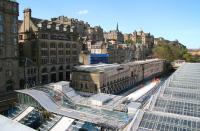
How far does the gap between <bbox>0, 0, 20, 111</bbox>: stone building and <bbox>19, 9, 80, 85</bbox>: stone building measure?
541cm

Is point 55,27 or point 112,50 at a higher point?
point 55,27

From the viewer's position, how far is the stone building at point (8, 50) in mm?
75338

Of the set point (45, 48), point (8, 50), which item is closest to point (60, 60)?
point (45, 48)

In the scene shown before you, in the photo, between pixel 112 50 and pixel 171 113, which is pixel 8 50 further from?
pixel 112 50

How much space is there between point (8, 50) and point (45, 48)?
1647 centimetres

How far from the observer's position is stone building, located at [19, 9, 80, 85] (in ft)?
290

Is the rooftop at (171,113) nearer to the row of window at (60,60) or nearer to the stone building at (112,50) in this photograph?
the row of window at (60,60)

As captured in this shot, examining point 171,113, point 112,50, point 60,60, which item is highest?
point 112,50

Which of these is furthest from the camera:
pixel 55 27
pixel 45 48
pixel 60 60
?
pixel 60 60

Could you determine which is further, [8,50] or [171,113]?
[8,50]

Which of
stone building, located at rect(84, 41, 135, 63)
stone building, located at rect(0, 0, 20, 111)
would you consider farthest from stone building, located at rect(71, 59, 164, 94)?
stone building, located at rect(84, 41, 135, 63)

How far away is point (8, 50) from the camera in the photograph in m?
77.9

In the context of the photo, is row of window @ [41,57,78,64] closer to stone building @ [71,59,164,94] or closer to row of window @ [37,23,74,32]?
stone building @ [71,59,164,94]

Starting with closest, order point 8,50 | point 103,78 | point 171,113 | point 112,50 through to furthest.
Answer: point 171,113 → point 8,50 → point 103,78 → point 112,50
